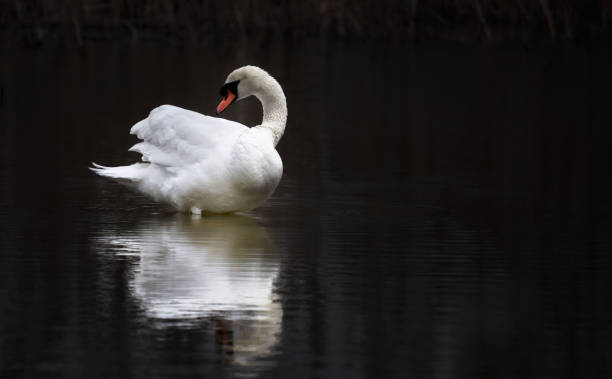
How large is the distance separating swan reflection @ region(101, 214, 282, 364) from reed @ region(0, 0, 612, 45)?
17619mm

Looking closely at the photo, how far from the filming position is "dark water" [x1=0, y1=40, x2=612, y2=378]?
5.47 m

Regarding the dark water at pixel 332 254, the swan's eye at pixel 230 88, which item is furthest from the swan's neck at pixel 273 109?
the dark water at pixel 332 254

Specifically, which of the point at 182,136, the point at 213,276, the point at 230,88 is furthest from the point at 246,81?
the point at 213,276

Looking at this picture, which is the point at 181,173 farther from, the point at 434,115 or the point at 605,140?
the point at 434,115

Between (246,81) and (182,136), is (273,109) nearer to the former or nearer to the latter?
(246,81)

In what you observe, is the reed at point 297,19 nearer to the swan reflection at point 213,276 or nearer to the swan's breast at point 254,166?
the swan's breast at point 254,166

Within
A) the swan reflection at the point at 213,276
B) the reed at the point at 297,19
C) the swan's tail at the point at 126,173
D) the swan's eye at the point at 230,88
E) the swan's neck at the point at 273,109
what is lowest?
the swan reflection at the point at 213,276

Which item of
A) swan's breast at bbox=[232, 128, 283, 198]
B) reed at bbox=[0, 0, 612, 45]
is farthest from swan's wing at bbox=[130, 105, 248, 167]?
reed at bbox=[0, 0, 612, 45]

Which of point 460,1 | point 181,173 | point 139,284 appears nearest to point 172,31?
point 460,1

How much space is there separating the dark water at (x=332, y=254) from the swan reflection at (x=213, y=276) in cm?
2

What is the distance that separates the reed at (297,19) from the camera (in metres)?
26.4

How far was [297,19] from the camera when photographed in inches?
1102

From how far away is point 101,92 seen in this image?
17.7 metres

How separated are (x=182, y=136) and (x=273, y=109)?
676 millimetres
